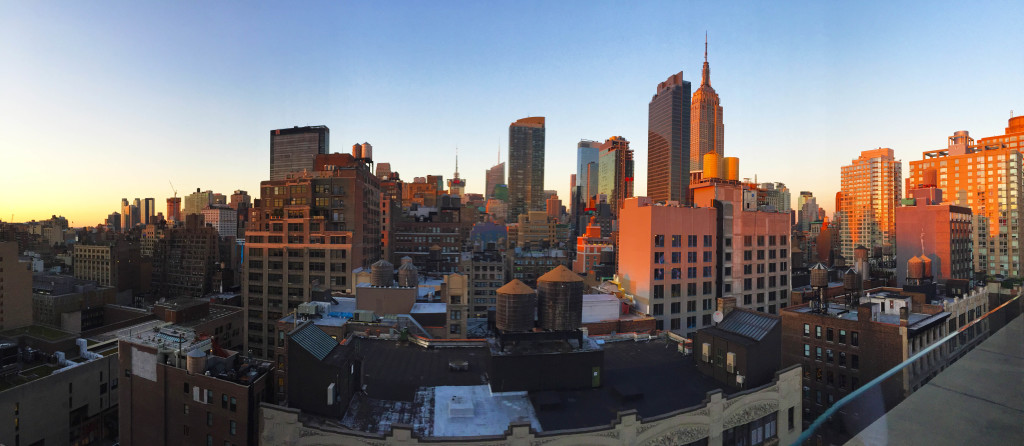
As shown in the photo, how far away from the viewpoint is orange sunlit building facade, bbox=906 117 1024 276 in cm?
9506

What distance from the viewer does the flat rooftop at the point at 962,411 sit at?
2.96m

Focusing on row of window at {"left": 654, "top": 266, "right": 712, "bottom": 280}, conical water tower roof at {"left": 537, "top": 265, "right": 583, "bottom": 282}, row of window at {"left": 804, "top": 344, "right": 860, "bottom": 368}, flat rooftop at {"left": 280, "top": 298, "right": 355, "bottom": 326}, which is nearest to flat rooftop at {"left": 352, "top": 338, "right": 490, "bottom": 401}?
flat rooftop at {"left": 280, "top": 298, "right": 355, "bottom": 326}

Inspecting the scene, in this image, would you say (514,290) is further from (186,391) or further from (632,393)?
(186,391)

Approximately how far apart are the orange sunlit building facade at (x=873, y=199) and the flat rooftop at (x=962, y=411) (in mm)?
206570

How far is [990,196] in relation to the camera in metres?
97.6

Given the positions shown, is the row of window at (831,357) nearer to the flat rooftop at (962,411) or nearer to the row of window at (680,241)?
the row of window at (680,241)

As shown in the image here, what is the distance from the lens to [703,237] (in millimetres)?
58219

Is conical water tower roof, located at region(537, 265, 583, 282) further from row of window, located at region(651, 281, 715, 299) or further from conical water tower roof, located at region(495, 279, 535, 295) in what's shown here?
row of window, located at region(651, 281, 715, 299)

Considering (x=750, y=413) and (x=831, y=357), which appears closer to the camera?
(x=750, y=413)

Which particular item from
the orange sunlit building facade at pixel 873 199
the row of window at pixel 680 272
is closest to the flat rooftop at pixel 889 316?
the row of window at pixel 680 272

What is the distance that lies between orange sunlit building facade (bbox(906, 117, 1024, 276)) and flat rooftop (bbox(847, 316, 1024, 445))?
113096 millimetres

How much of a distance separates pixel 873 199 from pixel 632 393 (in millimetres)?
200517

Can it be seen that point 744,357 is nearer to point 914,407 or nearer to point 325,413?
point 325,413

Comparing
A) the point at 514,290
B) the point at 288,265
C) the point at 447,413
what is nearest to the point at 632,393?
the point at 447,413
